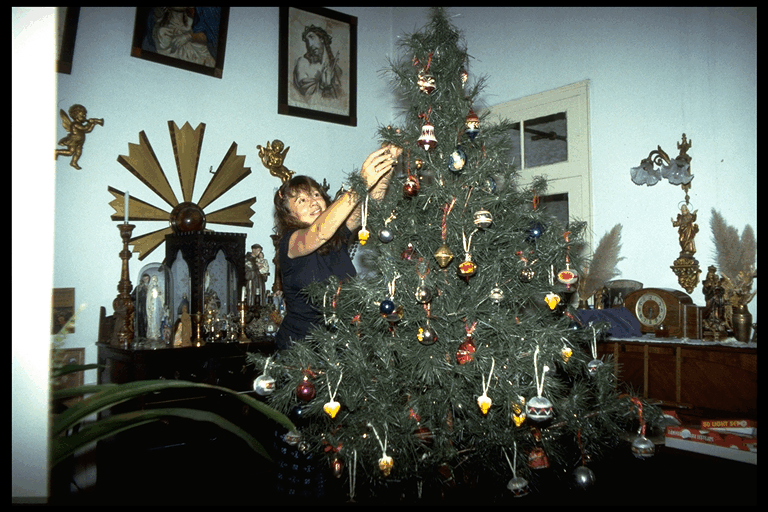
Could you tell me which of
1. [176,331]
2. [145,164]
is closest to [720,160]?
[176,331]

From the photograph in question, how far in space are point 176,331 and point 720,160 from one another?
9.11ft

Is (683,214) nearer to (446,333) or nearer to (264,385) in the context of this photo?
(446,333)

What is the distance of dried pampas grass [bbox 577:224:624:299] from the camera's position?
2.79m

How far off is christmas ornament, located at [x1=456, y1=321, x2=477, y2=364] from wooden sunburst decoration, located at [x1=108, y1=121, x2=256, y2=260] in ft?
6.57

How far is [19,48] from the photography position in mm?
636

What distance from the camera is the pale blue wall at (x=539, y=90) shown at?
253 centimetres

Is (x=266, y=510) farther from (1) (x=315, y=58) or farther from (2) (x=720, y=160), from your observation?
(1) (x=315, y=58)

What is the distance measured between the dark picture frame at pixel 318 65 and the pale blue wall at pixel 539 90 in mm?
81

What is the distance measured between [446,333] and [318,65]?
2.74 meters

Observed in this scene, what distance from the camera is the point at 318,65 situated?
354 cm

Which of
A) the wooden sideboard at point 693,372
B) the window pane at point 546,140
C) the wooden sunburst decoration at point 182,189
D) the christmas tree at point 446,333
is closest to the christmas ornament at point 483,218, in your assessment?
the christmas tree at point 446,333

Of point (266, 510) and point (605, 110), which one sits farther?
point (605, 110)

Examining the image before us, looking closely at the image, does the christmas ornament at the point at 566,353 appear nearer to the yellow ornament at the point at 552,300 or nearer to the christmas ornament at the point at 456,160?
the yellow ornament at the point at 552,300

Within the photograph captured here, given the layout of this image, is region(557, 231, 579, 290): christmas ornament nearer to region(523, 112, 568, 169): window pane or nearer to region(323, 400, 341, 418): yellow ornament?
region(323, 400, 341, 418): yellow ornament
